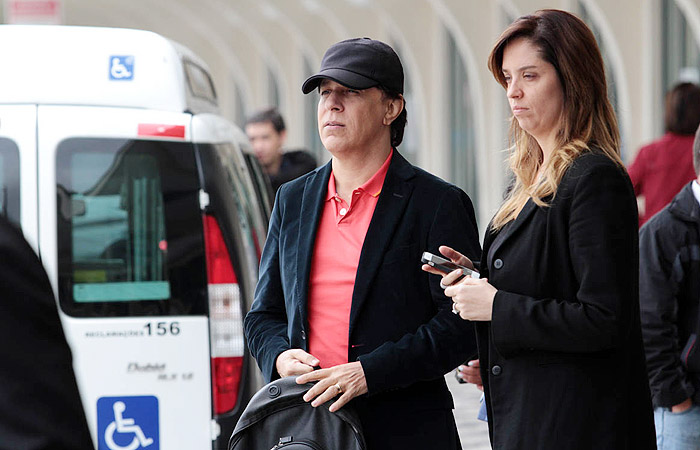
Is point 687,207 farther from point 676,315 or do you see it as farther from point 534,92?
point 534,92

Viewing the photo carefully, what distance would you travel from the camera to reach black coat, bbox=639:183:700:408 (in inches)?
151

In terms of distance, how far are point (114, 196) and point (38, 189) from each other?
27cm

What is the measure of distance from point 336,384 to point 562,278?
0.60 m

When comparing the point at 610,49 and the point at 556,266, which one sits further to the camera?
the point at 610,49

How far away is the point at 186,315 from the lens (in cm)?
447

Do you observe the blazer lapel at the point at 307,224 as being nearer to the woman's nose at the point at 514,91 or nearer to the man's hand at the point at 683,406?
the woman's nose at the point at 514,91

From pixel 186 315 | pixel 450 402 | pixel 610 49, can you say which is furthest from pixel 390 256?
pixel 610 49

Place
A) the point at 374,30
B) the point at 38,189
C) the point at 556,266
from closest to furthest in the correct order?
the point at 556,266 → the point at 38,189 → the point at 374,30

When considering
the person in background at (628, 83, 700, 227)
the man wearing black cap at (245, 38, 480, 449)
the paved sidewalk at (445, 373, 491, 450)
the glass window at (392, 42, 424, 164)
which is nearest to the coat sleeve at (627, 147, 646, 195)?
the person in background at (628, 83, 700, 227)

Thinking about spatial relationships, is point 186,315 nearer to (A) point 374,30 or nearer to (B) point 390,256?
(B) point 390,256

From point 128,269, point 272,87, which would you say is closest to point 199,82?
point 128,269

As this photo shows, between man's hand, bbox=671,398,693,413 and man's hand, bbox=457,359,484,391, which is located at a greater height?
man's hand, bbox=457,359,484,391

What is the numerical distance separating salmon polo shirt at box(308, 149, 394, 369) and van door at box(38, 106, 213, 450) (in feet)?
4.93

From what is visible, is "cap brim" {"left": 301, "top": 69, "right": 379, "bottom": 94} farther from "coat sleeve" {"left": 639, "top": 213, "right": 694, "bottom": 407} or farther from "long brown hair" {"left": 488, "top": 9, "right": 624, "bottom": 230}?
"coat sleeve" {"left": 639, "top": 213, "right": 694, "bottom": 407}
